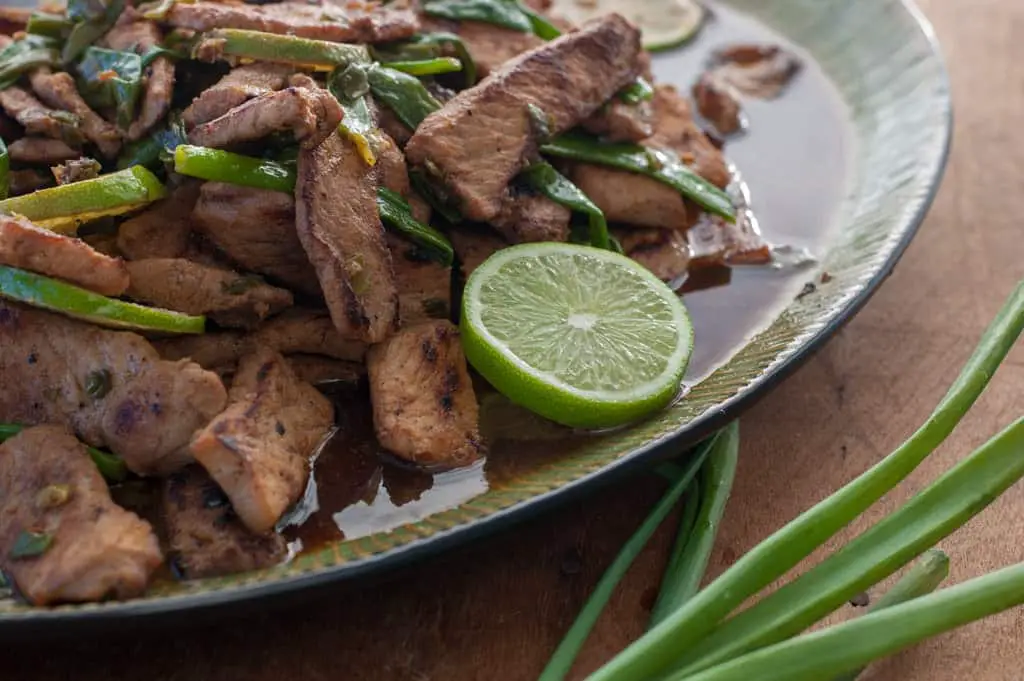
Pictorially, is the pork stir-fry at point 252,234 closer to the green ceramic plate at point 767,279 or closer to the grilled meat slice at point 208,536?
the grilled meat slice at point 208,536

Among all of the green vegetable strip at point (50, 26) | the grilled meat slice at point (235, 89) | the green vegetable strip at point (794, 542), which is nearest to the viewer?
the green vegetable strip at point (794, 542)

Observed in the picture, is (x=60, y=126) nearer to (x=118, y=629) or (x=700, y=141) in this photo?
(x=118, y=629)

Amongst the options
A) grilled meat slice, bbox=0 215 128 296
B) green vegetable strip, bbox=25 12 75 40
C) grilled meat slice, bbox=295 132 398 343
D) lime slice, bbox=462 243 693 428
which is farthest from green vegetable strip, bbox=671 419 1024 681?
green vegetable strip, bbox=25 12 75 40

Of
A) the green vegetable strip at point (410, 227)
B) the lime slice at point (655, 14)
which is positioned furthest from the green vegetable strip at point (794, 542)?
the lime slice at point (655, 14)

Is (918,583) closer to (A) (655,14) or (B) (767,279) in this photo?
(B) (767,279)

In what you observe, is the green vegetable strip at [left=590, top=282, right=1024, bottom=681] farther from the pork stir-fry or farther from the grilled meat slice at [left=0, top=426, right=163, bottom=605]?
the grilled meat slice at [left=0, top=426, right=163, bottom=605]

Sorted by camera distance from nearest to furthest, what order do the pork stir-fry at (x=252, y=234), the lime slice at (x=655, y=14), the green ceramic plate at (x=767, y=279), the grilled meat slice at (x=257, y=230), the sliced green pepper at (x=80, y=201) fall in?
the green ceramic plate at (x=767, y=279) → the pork stir-fry at (x=252, y=234) → the sliced green pepper at (x=80, y=201) → the grilled meat slice at (x=257, y=230) → the lime slice at (x=655, y=14)
